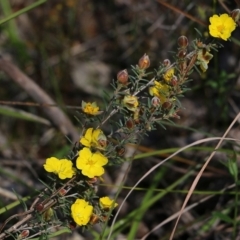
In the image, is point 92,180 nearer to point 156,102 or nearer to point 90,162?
point 90,162

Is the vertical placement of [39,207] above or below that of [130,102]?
below

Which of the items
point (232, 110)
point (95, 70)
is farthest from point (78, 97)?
point (232, 110)

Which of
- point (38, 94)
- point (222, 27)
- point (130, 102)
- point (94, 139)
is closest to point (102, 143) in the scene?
point (94, 139)

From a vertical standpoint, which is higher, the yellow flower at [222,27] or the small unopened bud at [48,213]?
the yellow flower at [222,27]

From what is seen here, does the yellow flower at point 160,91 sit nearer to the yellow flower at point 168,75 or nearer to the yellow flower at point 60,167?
the yellow flower at point 168,75

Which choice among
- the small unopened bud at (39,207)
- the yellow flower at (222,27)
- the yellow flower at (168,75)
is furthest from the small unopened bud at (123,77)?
the small unopened bud at (39,207)

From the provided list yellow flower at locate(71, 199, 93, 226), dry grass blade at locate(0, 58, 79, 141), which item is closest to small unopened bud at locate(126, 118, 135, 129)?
yellow flower at locate(71, 199, 93, 226)

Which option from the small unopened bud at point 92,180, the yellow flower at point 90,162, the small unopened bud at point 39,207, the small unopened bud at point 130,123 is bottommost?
the small unopened bud at point 92,180
